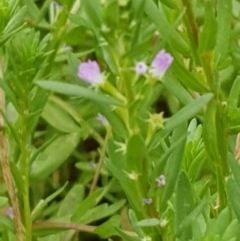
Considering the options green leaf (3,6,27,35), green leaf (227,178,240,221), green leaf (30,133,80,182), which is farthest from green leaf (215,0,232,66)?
green leaf (30,133,80,182)

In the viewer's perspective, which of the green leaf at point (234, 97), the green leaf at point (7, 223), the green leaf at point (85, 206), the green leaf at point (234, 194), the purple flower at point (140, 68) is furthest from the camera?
the green leaf at point (85, 206)

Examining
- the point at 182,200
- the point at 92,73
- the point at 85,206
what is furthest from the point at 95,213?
the point at 92,73

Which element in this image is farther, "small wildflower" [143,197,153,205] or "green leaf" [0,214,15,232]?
"green leaf" [0,214,15,232]

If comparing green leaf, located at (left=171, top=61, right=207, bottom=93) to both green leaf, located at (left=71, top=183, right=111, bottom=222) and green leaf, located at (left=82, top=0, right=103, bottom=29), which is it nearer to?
green leaf, located at (left=82, top=0, right=103, bottom=29)

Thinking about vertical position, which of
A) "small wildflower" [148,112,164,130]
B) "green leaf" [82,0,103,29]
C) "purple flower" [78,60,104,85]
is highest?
"green leaf" [82,0,103,29]

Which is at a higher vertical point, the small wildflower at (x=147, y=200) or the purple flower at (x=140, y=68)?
the purple flower at (x=140, y=68)

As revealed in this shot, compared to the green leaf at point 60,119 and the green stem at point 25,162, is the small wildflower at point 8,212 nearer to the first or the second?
the green stem at point 25,162

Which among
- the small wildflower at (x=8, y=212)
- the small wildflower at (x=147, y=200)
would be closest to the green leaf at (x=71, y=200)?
the small wildflower at (x=8, y=212)

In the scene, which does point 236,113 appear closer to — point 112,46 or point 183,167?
point 183,167

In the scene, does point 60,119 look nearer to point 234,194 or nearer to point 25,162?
point 25,162
